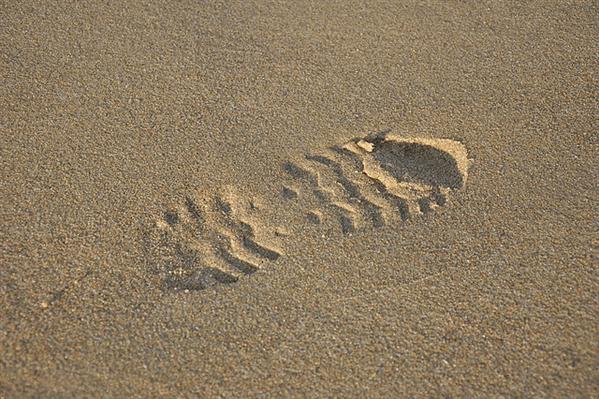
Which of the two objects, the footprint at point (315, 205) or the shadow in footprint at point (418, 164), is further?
the shadow in footprint at point (418, 164)

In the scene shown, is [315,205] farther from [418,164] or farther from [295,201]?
[418,164]

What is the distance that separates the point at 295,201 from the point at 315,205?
0.19 feet

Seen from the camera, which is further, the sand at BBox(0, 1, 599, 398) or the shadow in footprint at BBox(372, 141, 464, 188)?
the shadow in footprint at BBox(372, 141, 464, 188)

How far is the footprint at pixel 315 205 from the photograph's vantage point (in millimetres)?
1630

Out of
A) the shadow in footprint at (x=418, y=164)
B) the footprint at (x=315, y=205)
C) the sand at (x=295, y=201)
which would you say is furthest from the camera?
the shadow in footprint at (x=418, y=164)

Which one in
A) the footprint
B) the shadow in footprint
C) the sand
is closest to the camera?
the sand

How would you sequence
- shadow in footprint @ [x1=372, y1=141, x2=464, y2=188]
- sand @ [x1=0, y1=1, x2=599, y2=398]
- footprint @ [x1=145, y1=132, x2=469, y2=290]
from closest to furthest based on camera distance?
sand @ [x1=0, y1=1, x2=599, y2=398], footprint @ [x1=145, y1=132, x2=469, y2=290], shadow in footprint @ [x1=372, y1=141, x2=464, y2=188]

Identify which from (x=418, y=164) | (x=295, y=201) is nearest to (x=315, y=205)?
(x=295, y=201)

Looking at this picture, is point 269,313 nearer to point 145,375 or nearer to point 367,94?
point 145,375

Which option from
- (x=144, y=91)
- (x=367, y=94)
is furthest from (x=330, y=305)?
(x=144, y=91)

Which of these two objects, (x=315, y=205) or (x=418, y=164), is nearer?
(x=315, y=205)

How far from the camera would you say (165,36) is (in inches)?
84.2

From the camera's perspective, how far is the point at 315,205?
1.73 m

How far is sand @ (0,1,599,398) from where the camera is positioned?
1.46m
